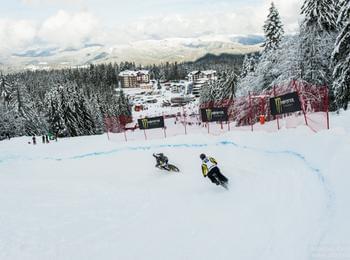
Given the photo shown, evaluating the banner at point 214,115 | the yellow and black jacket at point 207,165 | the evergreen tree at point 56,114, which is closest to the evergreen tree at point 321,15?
the banner at point 214,115

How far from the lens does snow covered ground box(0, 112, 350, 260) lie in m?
8.10

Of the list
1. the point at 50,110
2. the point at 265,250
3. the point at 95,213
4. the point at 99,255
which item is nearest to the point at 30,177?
the point at 95,213

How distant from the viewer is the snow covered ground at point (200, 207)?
8102 mm

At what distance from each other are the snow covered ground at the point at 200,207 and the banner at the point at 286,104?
4.54 feet

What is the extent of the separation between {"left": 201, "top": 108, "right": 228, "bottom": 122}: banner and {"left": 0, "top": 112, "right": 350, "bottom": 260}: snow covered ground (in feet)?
10.9

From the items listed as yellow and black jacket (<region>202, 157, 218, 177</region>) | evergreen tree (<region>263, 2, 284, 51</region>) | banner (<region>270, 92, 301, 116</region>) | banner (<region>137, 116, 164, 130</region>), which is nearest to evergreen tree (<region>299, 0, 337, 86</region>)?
evergreen tree (<region>263, 2, 284, 51</region>)

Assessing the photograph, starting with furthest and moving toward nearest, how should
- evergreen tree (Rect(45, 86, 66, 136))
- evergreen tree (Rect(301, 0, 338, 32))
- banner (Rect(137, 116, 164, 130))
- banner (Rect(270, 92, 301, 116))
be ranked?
evergreen tree (Rect(45, 86, 66, 136)) → evergreen tree (Rect(301, 0, 338, 32)) → banner (Rect(137, 116, 164, 130)) → banner (Rect(270, 92, 301, 116))

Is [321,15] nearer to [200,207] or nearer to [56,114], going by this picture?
[200,207]

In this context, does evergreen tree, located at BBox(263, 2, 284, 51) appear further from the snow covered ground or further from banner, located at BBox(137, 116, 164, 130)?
the snow covered ground

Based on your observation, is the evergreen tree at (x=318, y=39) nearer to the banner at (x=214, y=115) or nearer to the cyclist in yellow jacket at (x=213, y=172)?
the banner at (x=214, y=115)

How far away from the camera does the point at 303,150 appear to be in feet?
45.4

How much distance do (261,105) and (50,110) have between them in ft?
127

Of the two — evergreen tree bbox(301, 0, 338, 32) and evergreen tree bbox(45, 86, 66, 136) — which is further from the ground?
evergreen tree bbox(301, 0, 338, 32)

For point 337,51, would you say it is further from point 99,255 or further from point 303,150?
point 99,255
